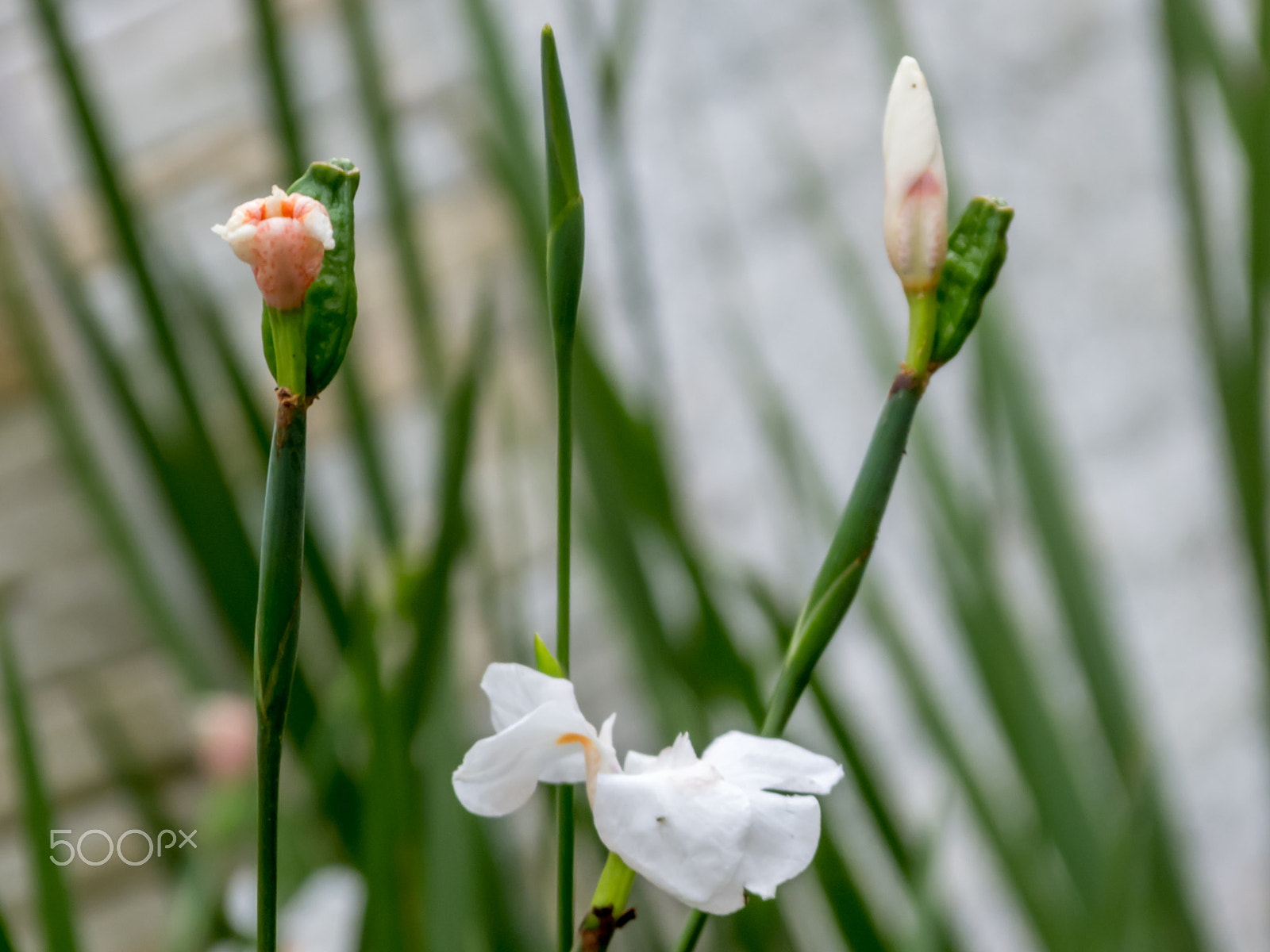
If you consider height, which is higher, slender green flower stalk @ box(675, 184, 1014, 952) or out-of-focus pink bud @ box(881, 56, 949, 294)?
out-of-focus pink bud @ box(881, 56, 949, 294)

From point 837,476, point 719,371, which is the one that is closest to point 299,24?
point 719,371

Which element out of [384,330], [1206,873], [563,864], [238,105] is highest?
[238,105]

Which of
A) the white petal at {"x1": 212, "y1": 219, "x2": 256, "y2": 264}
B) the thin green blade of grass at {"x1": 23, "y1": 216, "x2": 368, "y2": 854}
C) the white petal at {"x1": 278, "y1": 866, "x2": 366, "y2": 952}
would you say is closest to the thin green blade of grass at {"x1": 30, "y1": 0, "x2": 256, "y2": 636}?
the thin green blade of grass at {"x1": 23, "y1": 216, "x2": 368, "y2": 854}

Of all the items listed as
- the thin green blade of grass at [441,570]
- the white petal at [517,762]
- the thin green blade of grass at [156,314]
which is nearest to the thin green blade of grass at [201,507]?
the thin green blade of grass at [156,314]

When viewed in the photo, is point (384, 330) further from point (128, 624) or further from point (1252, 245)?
point (1252, 245)

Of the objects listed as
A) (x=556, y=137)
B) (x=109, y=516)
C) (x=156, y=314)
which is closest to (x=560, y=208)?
(x=556, y=137)

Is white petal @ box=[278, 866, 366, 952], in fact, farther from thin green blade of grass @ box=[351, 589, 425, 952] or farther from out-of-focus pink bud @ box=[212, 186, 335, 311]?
out-of-focus pink bud @ box=[212, 186, 335, 311]

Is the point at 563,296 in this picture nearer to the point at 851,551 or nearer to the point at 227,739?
the point at 851,551

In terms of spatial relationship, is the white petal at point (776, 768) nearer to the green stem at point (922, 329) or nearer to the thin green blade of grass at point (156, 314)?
the green stem at point (922, 329)
